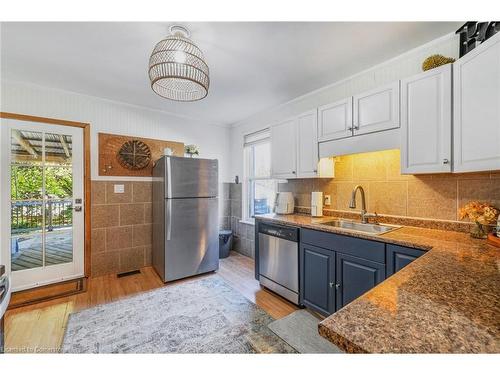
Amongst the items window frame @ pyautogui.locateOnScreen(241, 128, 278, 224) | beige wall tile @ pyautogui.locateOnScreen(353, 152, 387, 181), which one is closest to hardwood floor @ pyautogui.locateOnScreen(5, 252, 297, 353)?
window frame @ pyautogui.locateOnScreen(241, 128, 278, 224)

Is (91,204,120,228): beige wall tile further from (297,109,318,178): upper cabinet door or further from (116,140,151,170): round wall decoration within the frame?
(297,109,318,178): upper cabinet door

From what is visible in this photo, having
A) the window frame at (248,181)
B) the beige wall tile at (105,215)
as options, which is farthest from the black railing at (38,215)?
the window frame at (248,181)

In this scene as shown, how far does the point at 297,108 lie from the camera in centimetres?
299

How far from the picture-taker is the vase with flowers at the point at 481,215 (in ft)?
4.68

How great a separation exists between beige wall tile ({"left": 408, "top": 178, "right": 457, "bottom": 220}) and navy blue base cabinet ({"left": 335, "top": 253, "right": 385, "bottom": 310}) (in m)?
0.71

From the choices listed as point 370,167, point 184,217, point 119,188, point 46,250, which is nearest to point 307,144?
point 370,167

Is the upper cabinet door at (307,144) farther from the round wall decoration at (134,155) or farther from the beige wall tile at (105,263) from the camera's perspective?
the beige wall tile at (105,263)

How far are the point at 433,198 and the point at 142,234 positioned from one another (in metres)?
3.43

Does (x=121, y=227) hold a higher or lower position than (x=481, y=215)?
lower

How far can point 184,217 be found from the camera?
2832 mm

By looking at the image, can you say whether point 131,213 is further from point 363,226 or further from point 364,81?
point 364,81

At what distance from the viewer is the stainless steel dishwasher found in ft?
7.27
